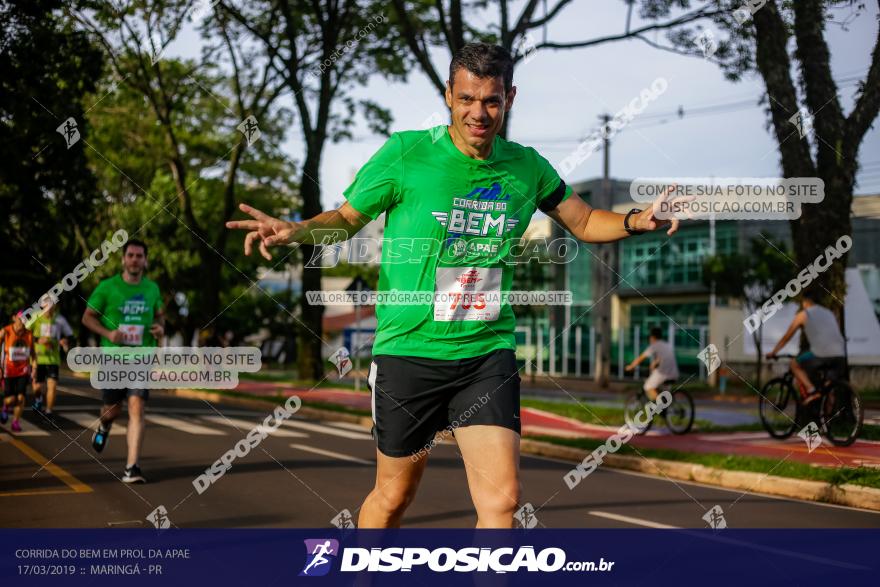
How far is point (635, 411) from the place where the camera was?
17.1 metres

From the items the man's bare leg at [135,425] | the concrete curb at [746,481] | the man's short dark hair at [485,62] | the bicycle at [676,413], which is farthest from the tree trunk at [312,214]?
the man's short dark hair at [485,62]

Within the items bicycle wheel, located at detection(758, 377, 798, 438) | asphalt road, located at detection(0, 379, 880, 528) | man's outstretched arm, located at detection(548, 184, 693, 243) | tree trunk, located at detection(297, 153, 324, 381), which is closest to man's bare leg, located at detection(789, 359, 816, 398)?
bicycle wheel, located at detection(758, 377, 798, 438)

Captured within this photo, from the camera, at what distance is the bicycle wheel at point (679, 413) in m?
15.7

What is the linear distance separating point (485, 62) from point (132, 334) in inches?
230

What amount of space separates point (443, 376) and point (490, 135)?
37.6 inches

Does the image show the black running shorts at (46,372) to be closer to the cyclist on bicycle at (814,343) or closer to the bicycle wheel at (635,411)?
the bicycle wheel at (635,411)

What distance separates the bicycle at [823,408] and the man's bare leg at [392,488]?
9698mm

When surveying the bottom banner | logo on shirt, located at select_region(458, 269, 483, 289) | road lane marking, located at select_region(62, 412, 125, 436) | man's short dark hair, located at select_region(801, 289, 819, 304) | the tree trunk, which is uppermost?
the tree trunk

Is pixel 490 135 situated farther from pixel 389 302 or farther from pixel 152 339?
pixel 152 339

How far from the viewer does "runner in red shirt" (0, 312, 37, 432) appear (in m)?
13.7

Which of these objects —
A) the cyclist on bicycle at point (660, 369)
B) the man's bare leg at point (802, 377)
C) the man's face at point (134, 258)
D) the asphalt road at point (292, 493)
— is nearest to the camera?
the asphalt road at point (292, 493)

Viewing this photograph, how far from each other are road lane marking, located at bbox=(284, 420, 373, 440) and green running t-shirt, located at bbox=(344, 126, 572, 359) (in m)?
10.7

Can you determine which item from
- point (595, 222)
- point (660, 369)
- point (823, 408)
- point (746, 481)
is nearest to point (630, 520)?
point (746, 481)

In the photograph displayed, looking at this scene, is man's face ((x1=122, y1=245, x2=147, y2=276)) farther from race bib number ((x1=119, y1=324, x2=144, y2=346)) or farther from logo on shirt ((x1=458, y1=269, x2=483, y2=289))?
logo on shirt ((x1=458, y1=269, x2=483, y2=289))
